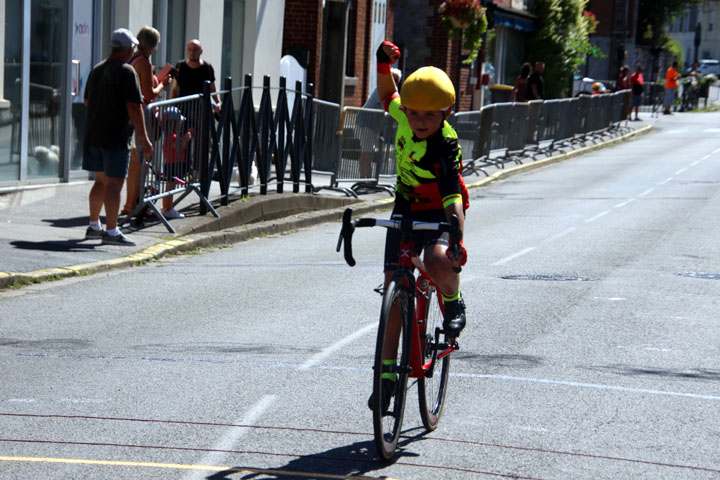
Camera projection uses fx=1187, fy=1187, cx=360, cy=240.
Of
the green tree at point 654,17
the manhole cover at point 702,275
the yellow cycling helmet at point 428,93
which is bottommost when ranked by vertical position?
the manhole cover at point 702,275

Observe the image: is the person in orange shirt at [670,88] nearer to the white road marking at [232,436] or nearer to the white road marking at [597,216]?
the white road marking at [597,216]

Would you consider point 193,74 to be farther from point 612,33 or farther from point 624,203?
point 612,33

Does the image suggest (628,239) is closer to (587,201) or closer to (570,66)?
(587,201)

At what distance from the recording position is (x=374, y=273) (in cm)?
1132

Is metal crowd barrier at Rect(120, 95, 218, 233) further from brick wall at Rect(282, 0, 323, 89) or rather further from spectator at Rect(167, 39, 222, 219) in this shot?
brick wall at Rect(282, 0, 323, 89)

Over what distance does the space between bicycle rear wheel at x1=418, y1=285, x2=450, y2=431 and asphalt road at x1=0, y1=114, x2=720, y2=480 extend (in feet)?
0.43

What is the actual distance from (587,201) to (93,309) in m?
12.0

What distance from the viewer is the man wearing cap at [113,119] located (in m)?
11.4

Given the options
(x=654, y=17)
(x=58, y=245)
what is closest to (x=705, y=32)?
(x=654, y=17)

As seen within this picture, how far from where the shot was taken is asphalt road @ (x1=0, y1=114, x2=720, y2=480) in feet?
17.5

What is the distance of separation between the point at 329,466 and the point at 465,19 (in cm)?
2630

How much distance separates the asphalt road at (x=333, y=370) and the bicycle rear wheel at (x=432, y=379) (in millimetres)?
131

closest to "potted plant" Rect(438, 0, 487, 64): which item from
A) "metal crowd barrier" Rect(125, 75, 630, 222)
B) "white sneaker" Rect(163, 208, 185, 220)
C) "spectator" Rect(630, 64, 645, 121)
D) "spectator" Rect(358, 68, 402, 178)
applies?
"metal crowd barrier" Rect(125, 75, 630, 222)

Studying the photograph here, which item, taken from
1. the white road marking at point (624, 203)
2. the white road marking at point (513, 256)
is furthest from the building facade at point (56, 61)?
the white road marking at point (624, 203)
